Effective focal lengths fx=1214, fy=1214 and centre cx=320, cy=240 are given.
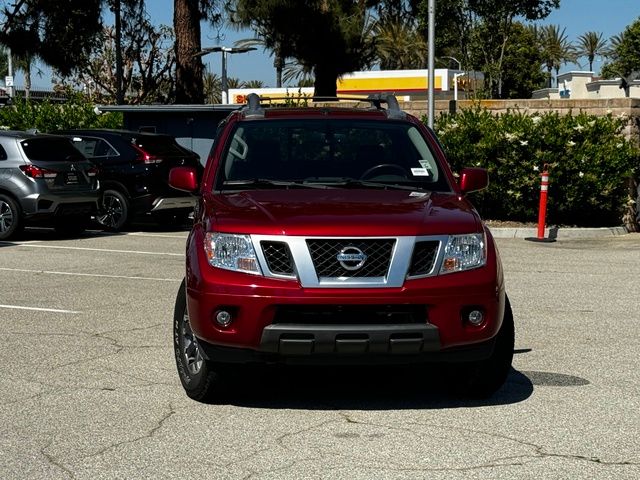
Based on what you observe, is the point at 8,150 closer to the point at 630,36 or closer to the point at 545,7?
the point at 545,7

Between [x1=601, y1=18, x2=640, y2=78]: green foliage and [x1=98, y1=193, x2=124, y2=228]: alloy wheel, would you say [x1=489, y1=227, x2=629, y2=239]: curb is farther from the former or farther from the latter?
[x1=601, y1=18, x2=640, y2=78]: green foliage

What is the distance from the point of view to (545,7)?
50.0 metres

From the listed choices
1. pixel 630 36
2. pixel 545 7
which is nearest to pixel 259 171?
pixel 545 7

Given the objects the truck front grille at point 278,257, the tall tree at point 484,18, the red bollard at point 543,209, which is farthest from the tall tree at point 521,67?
the truck front grille at point 278,257

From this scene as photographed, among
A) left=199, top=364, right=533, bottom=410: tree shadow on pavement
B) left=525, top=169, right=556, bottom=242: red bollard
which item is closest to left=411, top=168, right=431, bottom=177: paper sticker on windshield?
left=199, top=364, right=533, bottom=410: tree shadow on pavement

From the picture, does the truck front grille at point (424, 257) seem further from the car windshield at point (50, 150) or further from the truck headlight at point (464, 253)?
→ the car windshield at point (50, 150)

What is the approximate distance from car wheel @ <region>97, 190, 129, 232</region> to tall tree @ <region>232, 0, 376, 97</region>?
10146 mm

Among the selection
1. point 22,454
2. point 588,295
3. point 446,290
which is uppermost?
point 446,290

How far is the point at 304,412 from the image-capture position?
→ 7051mm

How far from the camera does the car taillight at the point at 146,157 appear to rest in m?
20.8

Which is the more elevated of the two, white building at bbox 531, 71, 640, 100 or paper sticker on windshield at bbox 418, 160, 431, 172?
paper sticker on windshield at bbox 418, 160, 431, 172

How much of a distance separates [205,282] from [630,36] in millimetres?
95431

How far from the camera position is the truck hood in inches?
265

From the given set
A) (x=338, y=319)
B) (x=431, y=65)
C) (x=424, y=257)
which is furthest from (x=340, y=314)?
(x=431, y=65)
